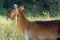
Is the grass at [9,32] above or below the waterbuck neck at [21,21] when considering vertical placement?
below

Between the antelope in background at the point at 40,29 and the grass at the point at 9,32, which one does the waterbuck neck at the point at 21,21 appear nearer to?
the antelope in background at the point at 40,29

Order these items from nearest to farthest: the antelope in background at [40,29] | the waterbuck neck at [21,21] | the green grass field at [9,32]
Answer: the antelope in background at [40,29]
the waterbuck neck at [21,21]
the green grass field at [9,32]

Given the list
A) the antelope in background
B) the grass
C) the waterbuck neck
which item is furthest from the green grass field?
the antelope in background

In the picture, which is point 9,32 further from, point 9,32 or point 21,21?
point 21,21

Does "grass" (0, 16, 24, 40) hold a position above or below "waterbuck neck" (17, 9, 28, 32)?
below

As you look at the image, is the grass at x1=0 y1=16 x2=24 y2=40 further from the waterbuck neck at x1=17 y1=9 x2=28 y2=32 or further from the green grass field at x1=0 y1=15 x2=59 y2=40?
the waterbuck neck at x1=17 y1=9 x2=28 y2=32

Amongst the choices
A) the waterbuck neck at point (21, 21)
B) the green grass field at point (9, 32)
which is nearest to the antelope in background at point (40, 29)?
the waterbuck neck at point (21, 21)

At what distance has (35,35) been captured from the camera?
10.4m

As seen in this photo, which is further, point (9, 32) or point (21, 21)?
point (9, 32)

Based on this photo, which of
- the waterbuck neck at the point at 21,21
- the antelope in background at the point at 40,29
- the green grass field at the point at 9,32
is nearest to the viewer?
the antelope in background at the point at 40,29

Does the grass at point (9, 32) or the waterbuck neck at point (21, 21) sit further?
the grass at point (9, 32)

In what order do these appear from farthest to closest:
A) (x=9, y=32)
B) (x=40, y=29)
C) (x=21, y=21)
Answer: (x=9, y=32)
(x=21, y=21)
(x=40, y=29)

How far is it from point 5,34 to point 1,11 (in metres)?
17.2

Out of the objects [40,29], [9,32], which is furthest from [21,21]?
[9,32]
